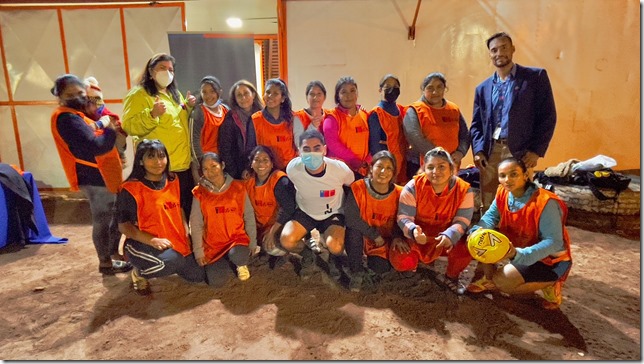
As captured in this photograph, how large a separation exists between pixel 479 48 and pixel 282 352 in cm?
488

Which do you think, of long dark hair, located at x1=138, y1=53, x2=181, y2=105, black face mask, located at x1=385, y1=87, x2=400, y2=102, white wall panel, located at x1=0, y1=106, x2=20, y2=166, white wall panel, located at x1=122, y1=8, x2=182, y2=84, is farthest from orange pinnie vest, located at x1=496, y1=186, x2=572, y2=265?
white wall panel, located at x1=0, y1=106, x2=20, y2=166

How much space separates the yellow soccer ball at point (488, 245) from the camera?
102 inches

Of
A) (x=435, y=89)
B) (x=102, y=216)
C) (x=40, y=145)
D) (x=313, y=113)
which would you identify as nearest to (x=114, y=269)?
(x=102, y=216)

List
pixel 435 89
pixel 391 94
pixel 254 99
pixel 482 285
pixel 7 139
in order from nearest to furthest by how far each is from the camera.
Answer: pixel 482 285 → pixel 435 89 → pixel 391 94 → pixel 254 99 → pixel 7 139

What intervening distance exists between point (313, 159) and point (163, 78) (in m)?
1.46

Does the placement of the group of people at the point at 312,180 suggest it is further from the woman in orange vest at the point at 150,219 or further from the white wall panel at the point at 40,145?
the white wall panel at the point at 40,145

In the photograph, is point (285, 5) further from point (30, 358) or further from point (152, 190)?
point (30, 358)

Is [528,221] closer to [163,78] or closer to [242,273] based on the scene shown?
[242,273]

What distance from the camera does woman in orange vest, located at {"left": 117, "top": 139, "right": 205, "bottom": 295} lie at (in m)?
2.96

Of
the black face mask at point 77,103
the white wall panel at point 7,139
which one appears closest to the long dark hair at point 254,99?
the black face mask at point 77,103

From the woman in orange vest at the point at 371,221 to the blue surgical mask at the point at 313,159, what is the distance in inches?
12.9

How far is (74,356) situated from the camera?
235 centimetres

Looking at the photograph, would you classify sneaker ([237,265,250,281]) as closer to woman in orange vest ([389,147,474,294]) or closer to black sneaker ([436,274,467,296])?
woman in orange vest ([389,147,474,294])

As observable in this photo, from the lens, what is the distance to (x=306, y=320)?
2.64 metres
